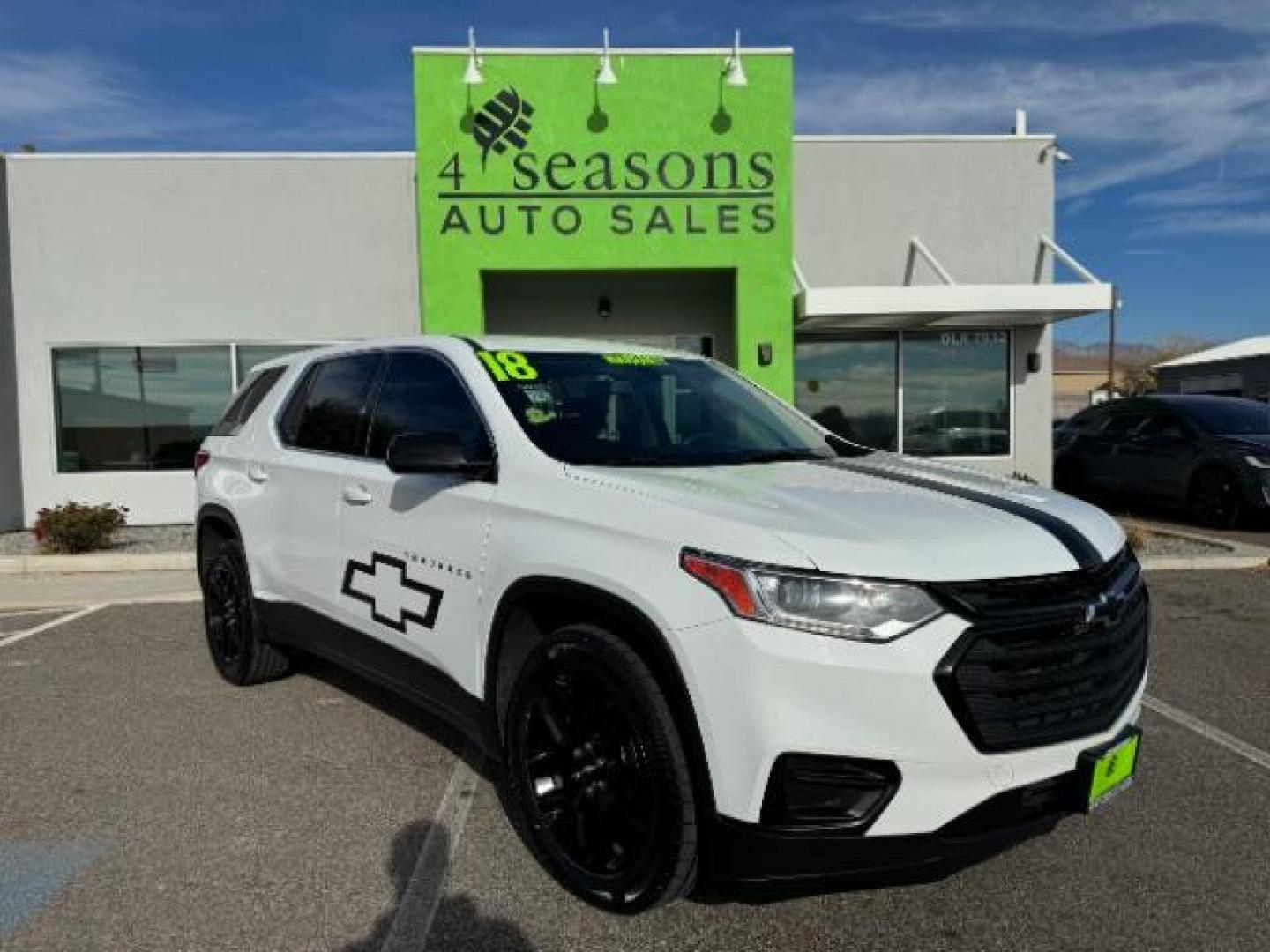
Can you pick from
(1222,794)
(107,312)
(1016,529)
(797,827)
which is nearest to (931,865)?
(797,827)

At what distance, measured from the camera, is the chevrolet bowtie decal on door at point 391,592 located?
12.0ft

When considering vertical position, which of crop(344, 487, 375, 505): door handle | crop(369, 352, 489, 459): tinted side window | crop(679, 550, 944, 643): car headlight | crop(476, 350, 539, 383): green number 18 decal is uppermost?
crop(476, 350, 539, 383): green number 18 decal

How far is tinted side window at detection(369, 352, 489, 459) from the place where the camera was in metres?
3.74

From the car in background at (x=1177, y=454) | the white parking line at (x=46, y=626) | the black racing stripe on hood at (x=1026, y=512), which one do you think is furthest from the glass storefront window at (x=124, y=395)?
the car in background at (x=1177, y=454)

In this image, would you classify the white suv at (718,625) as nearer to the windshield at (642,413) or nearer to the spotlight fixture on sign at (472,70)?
the windshield at (642,413)

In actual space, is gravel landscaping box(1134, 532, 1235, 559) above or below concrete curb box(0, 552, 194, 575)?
below

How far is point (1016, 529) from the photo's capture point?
2779 mm

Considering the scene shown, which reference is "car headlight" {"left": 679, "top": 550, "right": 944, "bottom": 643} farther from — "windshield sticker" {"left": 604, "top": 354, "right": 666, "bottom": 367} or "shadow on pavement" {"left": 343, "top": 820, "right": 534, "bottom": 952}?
Answer: "windshield sticker" {"left": 604, "top": 354, "right": 666, "bottom": 367}

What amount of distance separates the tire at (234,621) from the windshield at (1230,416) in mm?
11582

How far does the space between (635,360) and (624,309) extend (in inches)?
346

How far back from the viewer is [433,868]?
3.34m

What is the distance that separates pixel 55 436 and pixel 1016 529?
41.9ft

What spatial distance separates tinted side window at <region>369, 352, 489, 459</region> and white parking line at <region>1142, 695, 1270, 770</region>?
3.60m

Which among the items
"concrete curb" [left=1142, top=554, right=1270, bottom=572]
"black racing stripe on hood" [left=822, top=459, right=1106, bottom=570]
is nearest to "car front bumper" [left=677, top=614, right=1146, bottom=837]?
"black racing stripe on hood" [left=822, top=459, right=1106, bottom=570]
